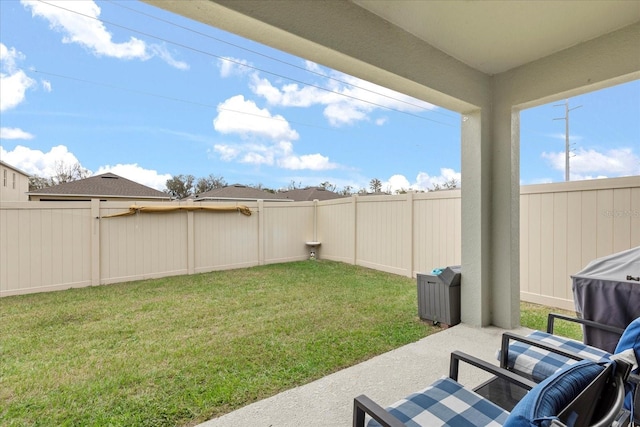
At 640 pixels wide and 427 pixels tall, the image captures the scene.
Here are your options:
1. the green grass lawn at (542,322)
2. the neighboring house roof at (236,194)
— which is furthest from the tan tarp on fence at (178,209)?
the neighboring house roof at (236,194)

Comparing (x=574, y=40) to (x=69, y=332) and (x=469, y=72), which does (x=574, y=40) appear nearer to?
(x=469, y=72)

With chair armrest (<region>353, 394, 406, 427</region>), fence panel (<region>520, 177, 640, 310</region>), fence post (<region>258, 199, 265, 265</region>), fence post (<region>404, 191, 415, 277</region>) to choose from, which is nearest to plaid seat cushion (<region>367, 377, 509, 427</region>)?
chair armrest (<region>353, 394, 406, 427</region>)

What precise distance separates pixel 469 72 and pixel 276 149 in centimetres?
2044

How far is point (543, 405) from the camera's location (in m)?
0.79

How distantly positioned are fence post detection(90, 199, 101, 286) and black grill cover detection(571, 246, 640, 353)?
7332 millimetres

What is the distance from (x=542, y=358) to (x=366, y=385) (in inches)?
48.2

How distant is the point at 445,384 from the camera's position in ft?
5.13

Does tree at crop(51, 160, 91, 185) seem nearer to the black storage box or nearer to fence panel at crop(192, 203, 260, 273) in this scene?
fence panel at crop(192, 203, 260, 273)

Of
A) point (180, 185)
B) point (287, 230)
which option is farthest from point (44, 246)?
point (180, 185)

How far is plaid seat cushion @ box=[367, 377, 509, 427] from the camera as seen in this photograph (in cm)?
130

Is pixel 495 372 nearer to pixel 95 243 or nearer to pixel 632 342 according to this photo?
pixel 632 342

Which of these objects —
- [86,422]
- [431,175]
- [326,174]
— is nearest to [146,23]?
[86,422]

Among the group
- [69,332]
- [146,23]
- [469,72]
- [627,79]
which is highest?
[146,23]

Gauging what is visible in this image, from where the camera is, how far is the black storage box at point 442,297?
3609 millimetres
